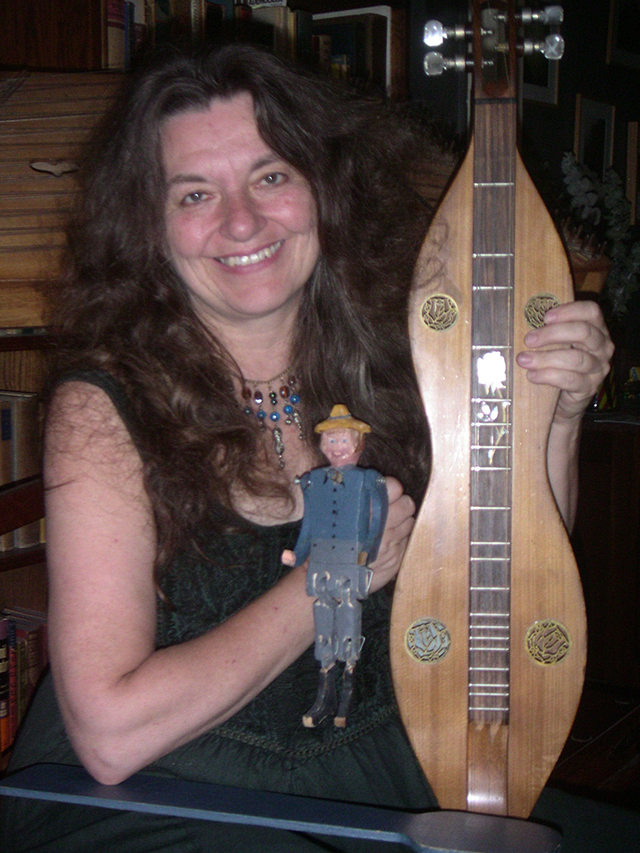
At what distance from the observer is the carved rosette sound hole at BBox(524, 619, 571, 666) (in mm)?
957

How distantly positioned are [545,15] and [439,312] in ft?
1.09

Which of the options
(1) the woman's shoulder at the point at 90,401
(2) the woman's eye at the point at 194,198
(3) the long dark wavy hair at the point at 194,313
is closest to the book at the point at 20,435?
(3) the long dark wavy hair at the point at 194,313

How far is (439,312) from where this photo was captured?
→ 0.94m

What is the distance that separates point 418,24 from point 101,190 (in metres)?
1.75

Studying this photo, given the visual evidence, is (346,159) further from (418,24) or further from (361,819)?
(418,24)

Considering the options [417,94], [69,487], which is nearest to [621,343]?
[417,94]

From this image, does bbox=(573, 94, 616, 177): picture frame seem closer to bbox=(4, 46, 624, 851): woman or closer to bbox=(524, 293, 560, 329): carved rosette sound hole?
bbox=(4, 46, 624, 851): woman

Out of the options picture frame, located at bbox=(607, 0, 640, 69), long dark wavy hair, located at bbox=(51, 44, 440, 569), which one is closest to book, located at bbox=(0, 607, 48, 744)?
long dark wavy hair, located at bbox=(51, 44, 440, 569)

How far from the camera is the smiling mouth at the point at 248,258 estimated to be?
110cm

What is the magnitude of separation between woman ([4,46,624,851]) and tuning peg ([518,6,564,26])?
31 cm

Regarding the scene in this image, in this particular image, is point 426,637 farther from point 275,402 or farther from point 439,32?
point 439,32

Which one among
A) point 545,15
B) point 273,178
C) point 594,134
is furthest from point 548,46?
point 594,134

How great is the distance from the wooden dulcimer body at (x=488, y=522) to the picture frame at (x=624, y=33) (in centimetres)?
281

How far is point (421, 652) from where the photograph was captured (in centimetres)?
96
